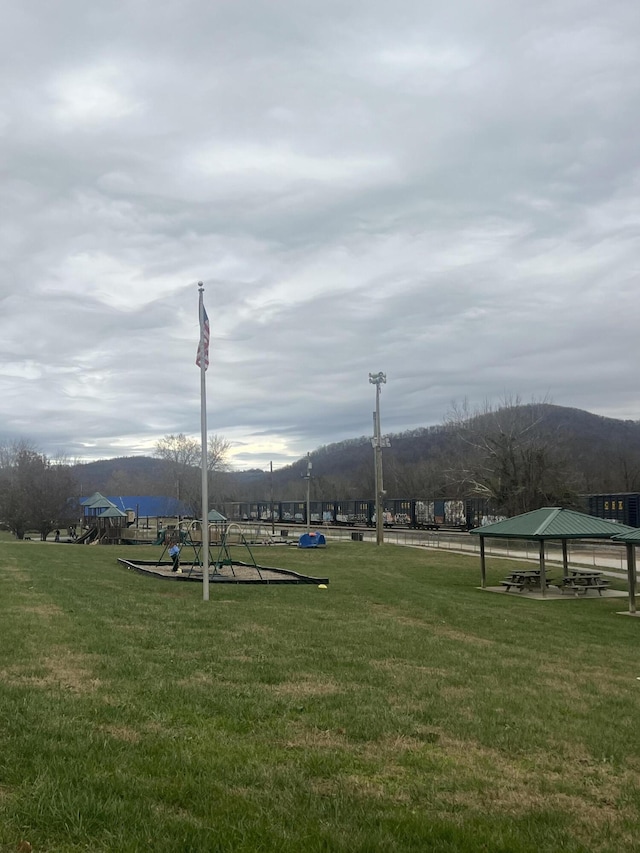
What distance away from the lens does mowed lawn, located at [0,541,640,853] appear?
3982 millimetres

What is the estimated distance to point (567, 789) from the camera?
4852mm

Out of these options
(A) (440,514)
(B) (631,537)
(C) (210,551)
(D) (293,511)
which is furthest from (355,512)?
A: (B) (631,537)

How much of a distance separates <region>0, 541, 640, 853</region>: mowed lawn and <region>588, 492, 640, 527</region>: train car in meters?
32.7

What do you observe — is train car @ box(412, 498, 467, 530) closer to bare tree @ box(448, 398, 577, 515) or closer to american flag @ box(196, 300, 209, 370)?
bare tree @ box(448, 398, 577, 515)

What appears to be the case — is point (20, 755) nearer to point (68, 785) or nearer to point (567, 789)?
point (68, 785)

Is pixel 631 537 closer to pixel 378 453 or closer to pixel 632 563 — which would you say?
pixel 632 563

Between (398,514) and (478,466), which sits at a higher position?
(478,466)

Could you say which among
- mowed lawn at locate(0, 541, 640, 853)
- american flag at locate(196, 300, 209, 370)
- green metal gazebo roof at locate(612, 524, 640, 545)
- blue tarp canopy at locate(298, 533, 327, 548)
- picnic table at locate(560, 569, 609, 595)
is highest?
american flag at locate(196, 300, 209, 370)

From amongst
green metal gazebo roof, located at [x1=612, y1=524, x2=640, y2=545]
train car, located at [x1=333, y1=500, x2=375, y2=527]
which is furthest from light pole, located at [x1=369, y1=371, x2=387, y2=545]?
train car, located at [x1=333, y1=500, x2=375, y2=527]

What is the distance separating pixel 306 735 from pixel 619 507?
1707 inches

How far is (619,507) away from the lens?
1774 inches

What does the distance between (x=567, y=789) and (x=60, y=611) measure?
360 inches

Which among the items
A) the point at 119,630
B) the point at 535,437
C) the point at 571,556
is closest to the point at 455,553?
the point at 571,556

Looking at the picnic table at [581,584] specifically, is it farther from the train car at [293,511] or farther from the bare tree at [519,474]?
the train car at [293,511]
